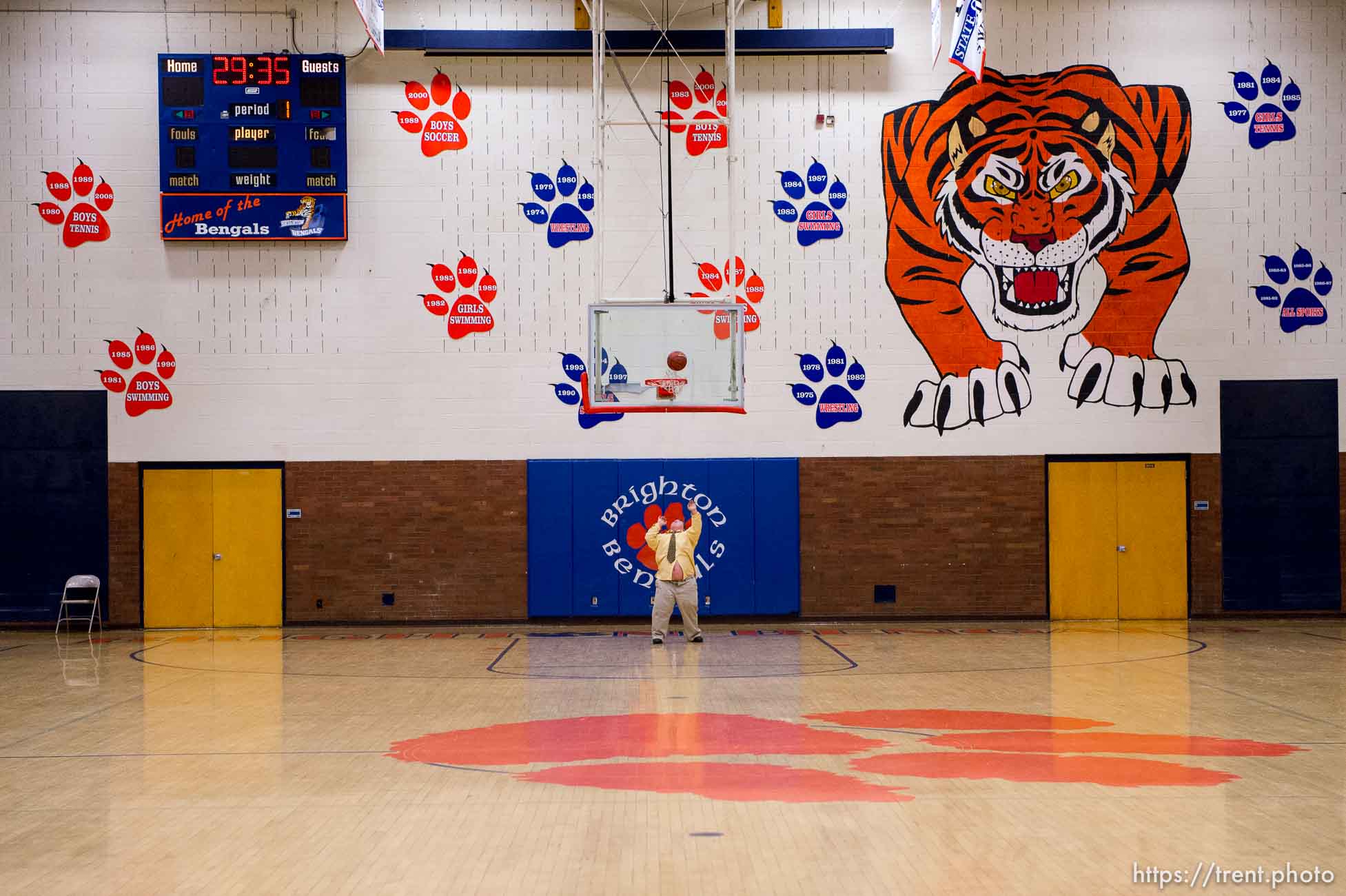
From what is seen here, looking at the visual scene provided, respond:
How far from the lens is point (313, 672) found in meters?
14.0

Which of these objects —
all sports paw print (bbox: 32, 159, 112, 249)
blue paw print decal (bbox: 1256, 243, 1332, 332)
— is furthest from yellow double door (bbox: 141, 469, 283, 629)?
blue paw print decal (bbox: 1256, 243, 1332, 332)

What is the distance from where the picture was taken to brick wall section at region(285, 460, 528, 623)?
718 inches

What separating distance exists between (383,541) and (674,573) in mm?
5053

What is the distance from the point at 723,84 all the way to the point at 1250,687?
37.6 feet

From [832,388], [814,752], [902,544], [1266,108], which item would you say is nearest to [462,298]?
[832,388]

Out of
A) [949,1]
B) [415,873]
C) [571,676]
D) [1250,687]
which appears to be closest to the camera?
[415,873]

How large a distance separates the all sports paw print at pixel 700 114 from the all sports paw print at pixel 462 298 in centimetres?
370

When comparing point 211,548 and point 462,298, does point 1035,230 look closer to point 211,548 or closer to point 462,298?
point 462,298

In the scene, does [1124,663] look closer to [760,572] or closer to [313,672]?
[760,572]

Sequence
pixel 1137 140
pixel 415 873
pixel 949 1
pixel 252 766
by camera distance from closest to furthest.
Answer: pixel 415 873 → pixel 252 766 → pixel 949 1 → pixel 1137 140

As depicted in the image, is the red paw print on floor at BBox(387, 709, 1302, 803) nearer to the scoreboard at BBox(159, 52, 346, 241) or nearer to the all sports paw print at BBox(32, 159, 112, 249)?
the scoreboard at BBox(159, 52, 346, 241)

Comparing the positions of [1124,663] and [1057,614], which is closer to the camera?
[1124,663]

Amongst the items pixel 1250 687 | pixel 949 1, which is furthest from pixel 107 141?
pixel 1250 687

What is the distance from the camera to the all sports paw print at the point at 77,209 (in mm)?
18141
